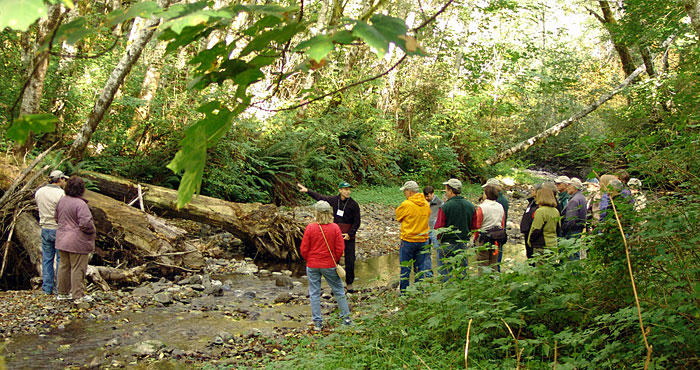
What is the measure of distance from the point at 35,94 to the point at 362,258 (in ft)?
26.8

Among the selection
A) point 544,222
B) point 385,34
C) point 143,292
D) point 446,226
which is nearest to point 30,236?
point 143,292

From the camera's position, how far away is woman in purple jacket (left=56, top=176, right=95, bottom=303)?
320 inches

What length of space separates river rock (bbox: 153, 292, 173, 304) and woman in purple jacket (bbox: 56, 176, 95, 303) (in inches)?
38.7

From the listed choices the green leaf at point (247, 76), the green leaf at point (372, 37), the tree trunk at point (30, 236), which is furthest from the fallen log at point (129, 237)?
the green leaf at point (372, 37)

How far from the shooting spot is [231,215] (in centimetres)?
1217

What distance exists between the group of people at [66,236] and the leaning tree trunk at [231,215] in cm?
347

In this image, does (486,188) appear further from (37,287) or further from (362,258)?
(37,287)

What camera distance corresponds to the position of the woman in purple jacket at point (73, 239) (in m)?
8.12

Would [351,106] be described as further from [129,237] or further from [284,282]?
[129,237]

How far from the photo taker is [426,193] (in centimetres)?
1063

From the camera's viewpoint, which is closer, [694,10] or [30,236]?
[694,10]

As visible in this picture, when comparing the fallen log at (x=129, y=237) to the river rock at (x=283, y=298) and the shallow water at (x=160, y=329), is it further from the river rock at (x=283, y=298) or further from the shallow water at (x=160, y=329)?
the river rock at (x=283, y=298)

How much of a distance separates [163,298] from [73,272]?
4.57ft

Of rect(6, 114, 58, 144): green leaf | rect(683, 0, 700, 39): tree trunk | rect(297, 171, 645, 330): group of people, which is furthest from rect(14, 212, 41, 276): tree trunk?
rect(683, 0, 700, 39): tree trunk
